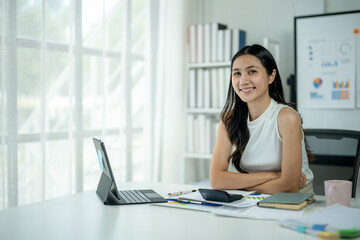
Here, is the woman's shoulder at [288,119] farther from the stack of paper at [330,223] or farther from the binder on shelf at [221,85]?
the binder on shelf at [221,85]

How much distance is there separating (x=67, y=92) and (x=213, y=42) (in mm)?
1203

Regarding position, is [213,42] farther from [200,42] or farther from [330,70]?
[330,70]

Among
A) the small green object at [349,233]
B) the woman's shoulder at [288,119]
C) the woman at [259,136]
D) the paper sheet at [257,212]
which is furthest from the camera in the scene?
the woman's shoulder at [288,119]

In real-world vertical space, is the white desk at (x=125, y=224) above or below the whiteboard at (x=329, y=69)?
below

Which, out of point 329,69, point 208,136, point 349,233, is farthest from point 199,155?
point 349,233

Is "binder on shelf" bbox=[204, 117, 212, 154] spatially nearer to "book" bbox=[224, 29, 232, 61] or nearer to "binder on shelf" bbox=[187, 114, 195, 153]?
"binder on shelf" bbox=[187, 114, 195, 153]

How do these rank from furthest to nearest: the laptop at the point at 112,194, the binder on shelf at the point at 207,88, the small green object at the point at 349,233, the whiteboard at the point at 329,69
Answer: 1. the binder on shelf at the point at 207,88
2. the whiteboard at the point at 329,69
3. the laptop at the point at 112,194
4. the small green object at the point at 349,233

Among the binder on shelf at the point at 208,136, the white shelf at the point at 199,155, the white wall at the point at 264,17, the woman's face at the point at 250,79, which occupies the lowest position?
the white shelf at the point at 199,155

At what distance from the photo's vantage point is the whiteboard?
2.81m

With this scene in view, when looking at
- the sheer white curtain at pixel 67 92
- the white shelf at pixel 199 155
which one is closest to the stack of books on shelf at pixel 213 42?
the sheer white curtain at pixel 67 92

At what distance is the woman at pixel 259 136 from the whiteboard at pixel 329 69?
1.07 metres

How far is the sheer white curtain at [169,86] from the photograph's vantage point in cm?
314

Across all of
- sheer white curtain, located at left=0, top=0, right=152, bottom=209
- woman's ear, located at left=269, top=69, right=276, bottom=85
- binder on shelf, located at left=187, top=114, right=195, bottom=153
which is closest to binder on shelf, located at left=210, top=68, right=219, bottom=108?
binder on shelf, located at left=187, top=114, right=195, bottom=153

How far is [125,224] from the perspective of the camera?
1192 mm
